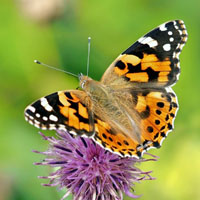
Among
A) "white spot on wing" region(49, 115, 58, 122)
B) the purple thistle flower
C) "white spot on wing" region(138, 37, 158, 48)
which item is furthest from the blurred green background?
"white spot on wing" region(138, 37, 158, 48)

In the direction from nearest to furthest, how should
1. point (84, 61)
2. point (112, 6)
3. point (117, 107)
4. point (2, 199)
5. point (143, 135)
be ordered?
point (143, 135) → point (117, 107) → point (2, 199) → point (84, 61) → point (112, 6)

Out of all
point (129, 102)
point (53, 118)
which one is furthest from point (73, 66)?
point (53, 118)

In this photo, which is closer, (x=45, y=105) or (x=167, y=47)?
(x=45, y=105)

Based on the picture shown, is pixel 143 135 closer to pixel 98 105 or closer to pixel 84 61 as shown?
pixel 98 105

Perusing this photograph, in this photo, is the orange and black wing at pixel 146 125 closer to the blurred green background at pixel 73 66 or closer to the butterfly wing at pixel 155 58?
the butterfly wing at pixel 155 58

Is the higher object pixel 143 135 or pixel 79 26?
pixel 79 26

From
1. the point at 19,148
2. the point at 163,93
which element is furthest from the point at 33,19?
the point at 163,93

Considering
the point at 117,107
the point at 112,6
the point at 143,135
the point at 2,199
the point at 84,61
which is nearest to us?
the point at 143,135

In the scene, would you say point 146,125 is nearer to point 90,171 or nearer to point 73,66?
point 90,171
